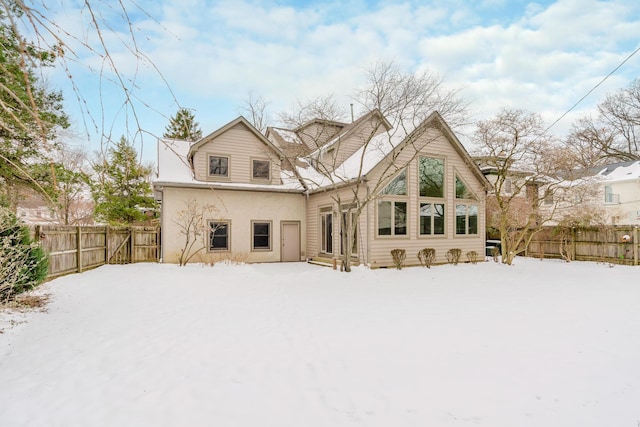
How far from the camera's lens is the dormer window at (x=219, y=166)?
14562 millimetres

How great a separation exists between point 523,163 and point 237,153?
11613 mm

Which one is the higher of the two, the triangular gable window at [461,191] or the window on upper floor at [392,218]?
the triangular gable window at [461,191]

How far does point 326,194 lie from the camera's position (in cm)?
1471

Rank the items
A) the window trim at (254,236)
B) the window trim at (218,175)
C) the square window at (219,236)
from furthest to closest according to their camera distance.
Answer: the window trim at (254,236)
the window trim at (218,175)
the square window at (219,236)

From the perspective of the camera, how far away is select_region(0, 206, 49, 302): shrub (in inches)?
230

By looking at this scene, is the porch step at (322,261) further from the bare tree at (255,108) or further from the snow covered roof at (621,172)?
the snow covered roof at (621,172)

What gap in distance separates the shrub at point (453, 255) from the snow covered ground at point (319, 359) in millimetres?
5503

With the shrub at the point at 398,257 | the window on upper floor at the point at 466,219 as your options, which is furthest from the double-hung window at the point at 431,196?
the shrub at the point at 398,257

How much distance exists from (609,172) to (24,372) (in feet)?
105

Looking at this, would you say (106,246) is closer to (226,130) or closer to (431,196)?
(226,130)

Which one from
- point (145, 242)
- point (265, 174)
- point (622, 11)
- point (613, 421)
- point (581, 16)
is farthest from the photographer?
point (265, 174)

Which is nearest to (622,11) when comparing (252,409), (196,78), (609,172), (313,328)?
(313,328)

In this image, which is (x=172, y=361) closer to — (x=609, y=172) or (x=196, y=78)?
(x=196, y=78)

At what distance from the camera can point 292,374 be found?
13.2ft
